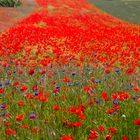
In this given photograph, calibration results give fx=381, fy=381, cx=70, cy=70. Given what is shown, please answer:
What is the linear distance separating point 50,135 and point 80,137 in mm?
394

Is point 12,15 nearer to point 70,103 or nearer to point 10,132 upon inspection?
point 70,103

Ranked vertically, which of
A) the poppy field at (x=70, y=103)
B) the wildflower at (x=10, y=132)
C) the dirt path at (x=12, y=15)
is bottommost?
the dirt path at (x=12, y=15)

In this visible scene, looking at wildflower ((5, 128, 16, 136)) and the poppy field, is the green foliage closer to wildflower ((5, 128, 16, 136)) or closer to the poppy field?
the poppy field

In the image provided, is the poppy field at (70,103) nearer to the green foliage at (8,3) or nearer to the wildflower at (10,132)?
the wildflower at (10,132)

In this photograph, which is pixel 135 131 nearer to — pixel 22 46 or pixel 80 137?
pixel 80 137

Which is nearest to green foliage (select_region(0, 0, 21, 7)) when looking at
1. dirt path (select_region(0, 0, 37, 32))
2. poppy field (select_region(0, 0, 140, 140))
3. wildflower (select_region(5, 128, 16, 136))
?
dirt path (select_region(0, 0, 37, 32))

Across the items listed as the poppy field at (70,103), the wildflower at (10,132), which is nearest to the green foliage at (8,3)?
the poppy field at (70,103)

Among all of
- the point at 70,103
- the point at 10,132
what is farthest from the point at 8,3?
the point at 10,132

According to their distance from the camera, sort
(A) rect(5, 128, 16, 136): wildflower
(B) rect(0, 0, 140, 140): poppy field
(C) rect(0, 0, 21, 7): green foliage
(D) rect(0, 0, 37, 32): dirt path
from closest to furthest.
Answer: (A) rect(5, 128, 16, 136): wildflower
(B) rect(0, 0, 140, 140): poppy field
(D) rect(0, 0, 37, 32): dirt path
(C) rect(0, 0, 21, 7): green foliage

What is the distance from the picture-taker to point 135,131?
15.5 ft

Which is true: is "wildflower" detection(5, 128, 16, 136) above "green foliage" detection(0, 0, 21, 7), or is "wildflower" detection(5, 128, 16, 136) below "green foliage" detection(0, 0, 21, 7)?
above

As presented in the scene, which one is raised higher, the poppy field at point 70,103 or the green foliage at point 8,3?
the poppy field at point 70,103

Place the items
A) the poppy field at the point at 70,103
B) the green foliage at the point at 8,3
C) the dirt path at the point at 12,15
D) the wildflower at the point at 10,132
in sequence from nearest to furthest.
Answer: the wildflower at the point at 10,132 → the poppy field at the point at 70,103 → the dirt path at the point at 12,15 → the green foliage at the point at 8,3

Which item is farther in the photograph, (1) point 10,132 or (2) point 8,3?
(2) point 8,3
